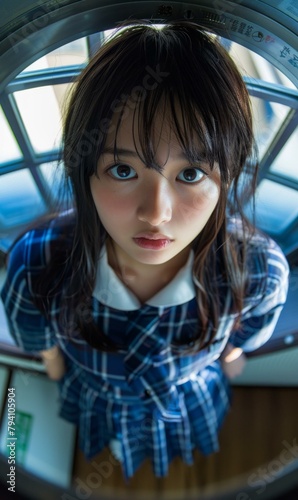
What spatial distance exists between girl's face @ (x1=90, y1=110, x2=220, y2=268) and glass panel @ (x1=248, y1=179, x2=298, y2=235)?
12cm

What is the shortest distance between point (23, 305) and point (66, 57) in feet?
1.07

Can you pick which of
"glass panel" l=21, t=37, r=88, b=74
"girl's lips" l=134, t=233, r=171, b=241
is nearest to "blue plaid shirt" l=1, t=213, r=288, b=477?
"girl's lips" l=134, t=233, r=171, b=241

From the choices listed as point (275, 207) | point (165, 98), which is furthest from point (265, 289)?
point (165, 98)

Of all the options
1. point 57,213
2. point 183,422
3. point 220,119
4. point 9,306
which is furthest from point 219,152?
point 183,422

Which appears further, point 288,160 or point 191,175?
point 288,160

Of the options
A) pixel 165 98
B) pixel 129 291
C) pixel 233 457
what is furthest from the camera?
pixel 233 457

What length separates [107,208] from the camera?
2.06ft

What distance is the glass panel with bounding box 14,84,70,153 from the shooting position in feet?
2.14

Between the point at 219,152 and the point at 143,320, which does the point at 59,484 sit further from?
the point at 219,152

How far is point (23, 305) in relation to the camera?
757 millimetres

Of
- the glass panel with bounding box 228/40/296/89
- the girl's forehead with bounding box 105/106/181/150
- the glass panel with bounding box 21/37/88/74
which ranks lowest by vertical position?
the girl's forehead with bounding box 105/106/181/150

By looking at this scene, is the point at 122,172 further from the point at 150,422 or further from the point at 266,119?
the point at 150,422

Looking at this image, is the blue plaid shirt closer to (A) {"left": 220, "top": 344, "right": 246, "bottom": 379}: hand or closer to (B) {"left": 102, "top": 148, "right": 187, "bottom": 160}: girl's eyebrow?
(A) {"left": 220, "top": 344, "right": 246, "bottom": 379}: hand

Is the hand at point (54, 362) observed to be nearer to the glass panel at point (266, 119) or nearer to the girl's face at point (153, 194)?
the girl's face at point (153, 194)
